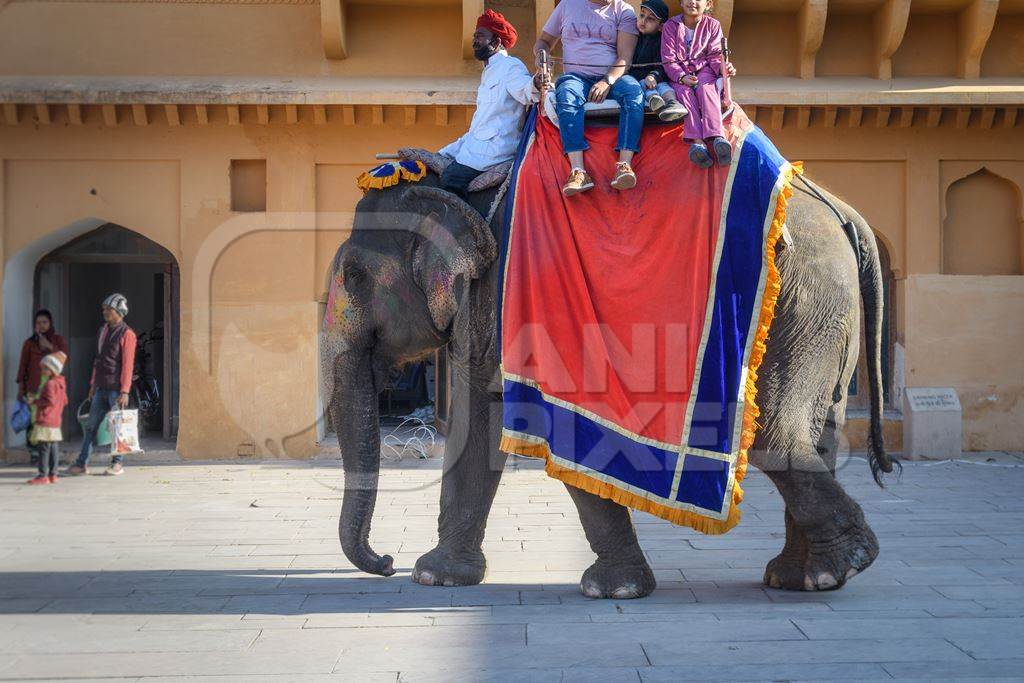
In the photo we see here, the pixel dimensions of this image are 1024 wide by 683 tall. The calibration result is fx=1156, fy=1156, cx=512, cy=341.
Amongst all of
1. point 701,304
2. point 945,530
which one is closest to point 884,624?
point 701,304

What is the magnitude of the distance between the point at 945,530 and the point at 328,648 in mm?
4681

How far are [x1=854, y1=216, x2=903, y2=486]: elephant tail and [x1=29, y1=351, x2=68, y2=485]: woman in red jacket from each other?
7.53m

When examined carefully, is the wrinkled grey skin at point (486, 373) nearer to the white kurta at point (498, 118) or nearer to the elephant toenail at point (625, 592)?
the elephant toenail at point (625, 592)

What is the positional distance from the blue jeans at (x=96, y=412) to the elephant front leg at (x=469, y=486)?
5812 mm

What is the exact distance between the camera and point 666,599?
5629 millimetres

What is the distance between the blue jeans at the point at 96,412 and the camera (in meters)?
10.8

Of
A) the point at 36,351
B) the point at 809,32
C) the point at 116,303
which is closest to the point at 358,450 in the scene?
the point at 116,303

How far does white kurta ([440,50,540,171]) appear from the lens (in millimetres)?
6098

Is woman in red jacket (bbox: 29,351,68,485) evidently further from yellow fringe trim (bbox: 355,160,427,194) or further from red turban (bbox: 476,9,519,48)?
red turban (bbox: 476,9,519,48)

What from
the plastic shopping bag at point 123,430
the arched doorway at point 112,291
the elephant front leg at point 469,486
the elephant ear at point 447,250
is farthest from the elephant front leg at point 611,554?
the arched doorway at point 112,291

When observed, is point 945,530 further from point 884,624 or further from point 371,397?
point 371,397

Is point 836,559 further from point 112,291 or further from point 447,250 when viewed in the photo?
point 112,291

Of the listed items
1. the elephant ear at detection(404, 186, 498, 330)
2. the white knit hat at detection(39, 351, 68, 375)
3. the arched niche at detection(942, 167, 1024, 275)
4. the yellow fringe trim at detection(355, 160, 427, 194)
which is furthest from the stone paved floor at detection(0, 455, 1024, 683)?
the arched niche at detection(942, 167, 1024, 275)

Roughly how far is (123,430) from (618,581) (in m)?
6.64
